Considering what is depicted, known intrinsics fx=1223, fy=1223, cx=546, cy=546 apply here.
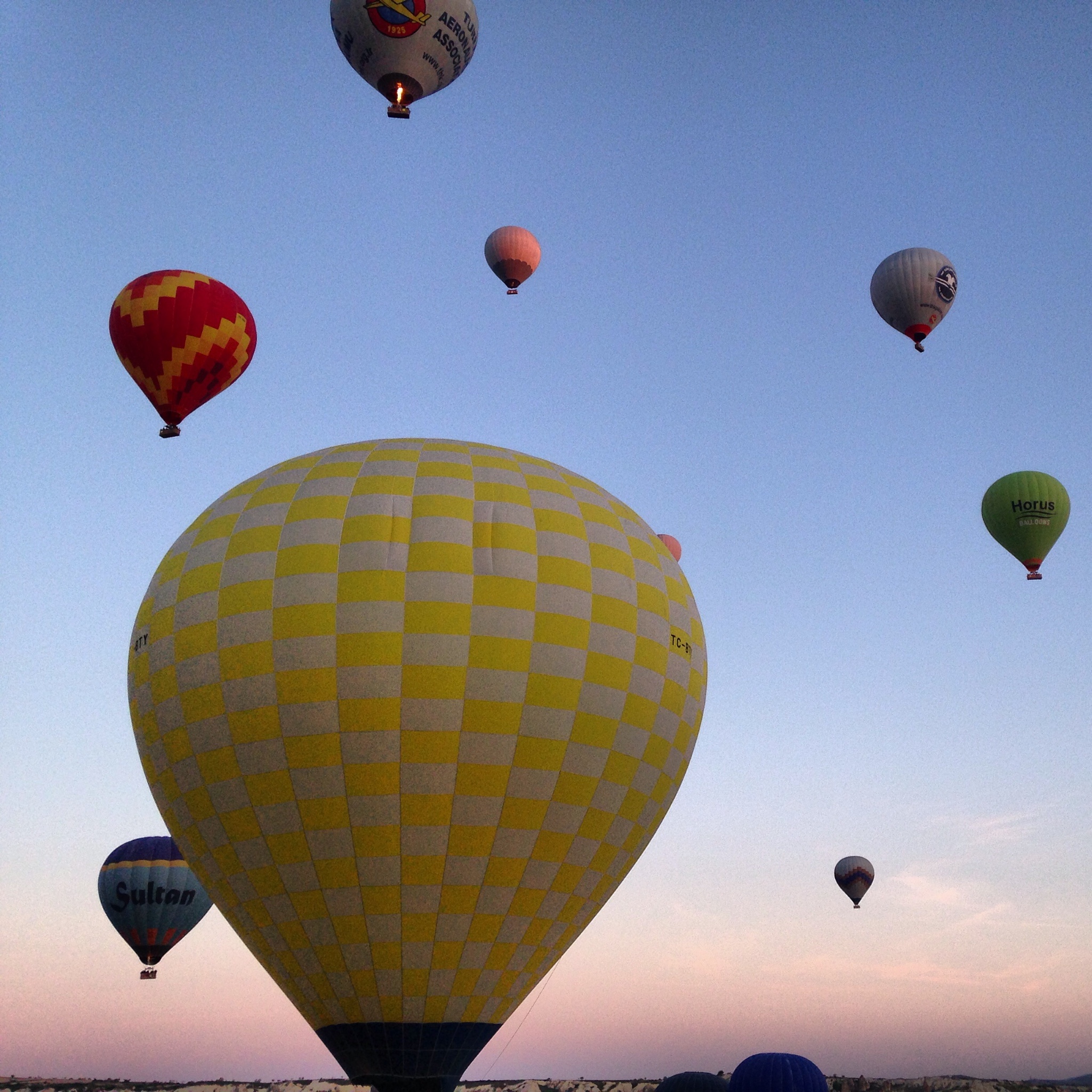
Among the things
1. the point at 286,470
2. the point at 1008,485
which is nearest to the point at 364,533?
the point at 286,470

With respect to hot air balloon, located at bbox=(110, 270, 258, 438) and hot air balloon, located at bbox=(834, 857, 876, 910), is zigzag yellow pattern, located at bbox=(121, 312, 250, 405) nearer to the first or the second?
hot air balloon, located at bbox=(110, 270, 258, 438)

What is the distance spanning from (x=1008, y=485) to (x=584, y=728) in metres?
19.7

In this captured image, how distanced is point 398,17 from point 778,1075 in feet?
67.4

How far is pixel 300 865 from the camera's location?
14086mm

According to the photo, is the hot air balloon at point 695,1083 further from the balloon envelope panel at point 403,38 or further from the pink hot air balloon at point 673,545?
the balloon envelope panel at point 403,38

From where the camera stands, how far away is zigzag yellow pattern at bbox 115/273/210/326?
22156 millimetres

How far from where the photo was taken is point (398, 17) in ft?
67.2

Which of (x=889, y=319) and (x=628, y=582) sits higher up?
(x=889, y=319)

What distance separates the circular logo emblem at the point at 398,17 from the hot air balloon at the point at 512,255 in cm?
1111

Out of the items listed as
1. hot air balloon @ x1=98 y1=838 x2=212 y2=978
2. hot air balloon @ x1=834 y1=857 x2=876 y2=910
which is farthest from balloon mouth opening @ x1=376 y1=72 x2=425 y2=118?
hot air balloon @ x1=834 y1=857 x2=876 y2=910

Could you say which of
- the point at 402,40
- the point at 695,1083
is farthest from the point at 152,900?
the point at 402,40

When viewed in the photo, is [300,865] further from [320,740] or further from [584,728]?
[584,728]

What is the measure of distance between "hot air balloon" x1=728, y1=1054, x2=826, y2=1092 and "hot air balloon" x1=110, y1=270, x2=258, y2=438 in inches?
654

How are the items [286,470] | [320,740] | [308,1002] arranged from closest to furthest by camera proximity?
[320,740], [308,1002], [286,470]
